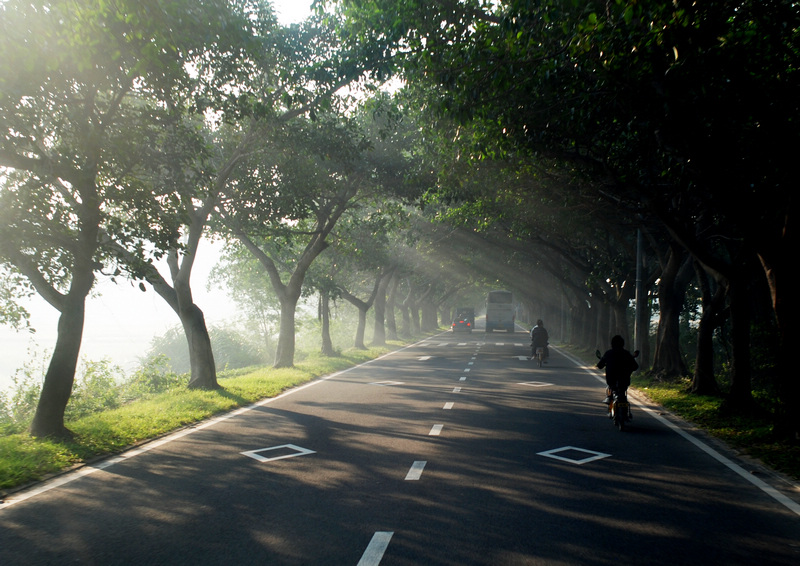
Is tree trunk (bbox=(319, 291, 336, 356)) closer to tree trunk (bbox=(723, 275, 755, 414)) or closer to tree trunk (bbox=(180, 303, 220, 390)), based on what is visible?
tree trunk (bbox=(180, 303, 220, 390))

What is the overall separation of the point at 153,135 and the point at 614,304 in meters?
21.5

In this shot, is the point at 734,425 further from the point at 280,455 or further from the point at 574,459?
the point at 280,455

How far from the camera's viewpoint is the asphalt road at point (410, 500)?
5328 mm

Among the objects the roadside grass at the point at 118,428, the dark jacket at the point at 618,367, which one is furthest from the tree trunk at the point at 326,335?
the dark jacket at the point at 618,367

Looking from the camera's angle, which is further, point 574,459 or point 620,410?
point 620,410

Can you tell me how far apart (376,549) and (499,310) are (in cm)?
6131

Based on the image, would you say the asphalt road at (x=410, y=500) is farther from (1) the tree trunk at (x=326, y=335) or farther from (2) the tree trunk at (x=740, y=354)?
(1) the tree trunk at (x=326, y=335)

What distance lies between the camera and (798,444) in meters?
9.79

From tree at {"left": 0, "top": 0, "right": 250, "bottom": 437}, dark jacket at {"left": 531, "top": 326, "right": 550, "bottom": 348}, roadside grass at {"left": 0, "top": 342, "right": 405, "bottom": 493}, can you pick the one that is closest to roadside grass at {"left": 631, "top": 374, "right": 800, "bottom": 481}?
dark jacket at {"left": 531, "top": 326, "right": 550, "bottom": 348}

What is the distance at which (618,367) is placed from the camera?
39.0 ft

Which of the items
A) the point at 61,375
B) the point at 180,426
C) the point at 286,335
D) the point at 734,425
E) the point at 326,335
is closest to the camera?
the point at 61,375

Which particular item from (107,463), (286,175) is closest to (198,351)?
(286,175)

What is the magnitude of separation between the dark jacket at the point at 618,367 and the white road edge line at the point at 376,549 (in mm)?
7145

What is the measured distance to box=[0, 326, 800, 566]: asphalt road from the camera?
5328 mm
